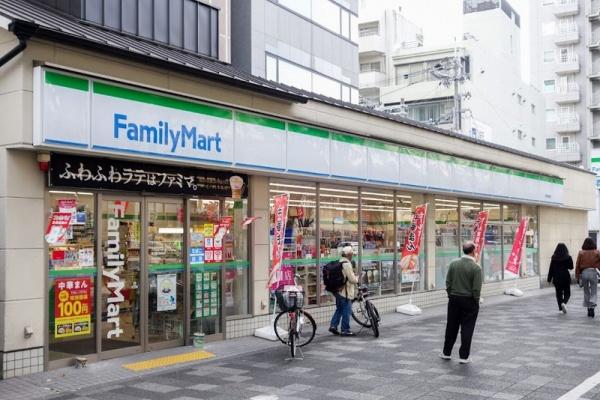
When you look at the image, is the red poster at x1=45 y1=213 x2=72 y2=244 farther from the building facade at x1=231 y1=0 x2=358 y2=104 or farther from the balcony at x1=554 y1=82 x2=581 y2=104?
the balcony at x1=554 y1=82 x2=581 y2=104

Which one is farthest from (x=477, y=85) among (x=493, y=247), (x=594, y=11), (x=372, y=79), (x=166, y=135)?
(x=166, y=135)

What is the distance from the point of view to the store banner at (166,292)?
10.7 m

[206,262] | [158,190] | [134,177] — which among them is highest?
[134,177]

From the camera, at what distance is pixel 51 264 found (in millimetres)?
9148

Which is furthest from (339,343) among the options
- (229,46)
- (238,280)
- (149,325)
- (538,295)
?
(229,46)

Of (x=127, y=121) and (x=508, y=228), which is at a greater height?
(x=127, y=121)

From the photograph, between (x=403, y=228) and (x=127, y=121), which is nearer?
(x=127, y=121)

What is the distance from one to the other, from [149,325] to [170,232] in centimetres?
158

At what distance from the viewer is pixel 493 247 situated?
22.1 meters

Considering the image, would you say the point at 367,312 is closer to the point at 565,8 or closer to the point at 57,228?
the point at 57,228

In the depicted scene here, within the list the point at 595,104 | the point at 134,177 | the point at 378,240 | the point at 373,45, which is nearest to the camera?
the point at 134,177

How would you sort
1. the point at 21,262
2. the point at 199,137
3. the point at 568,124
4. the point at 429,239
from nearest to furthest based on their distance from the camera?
the point at 21,262, the point at 199,137, the point at 429,239, the point at 568,124

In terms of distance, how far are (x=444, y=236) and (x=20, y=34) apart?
1394 cm

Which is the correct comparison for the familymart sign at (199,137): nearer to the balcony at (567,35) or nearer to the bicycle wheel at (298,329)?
the bicycle wheel at (298,329)
